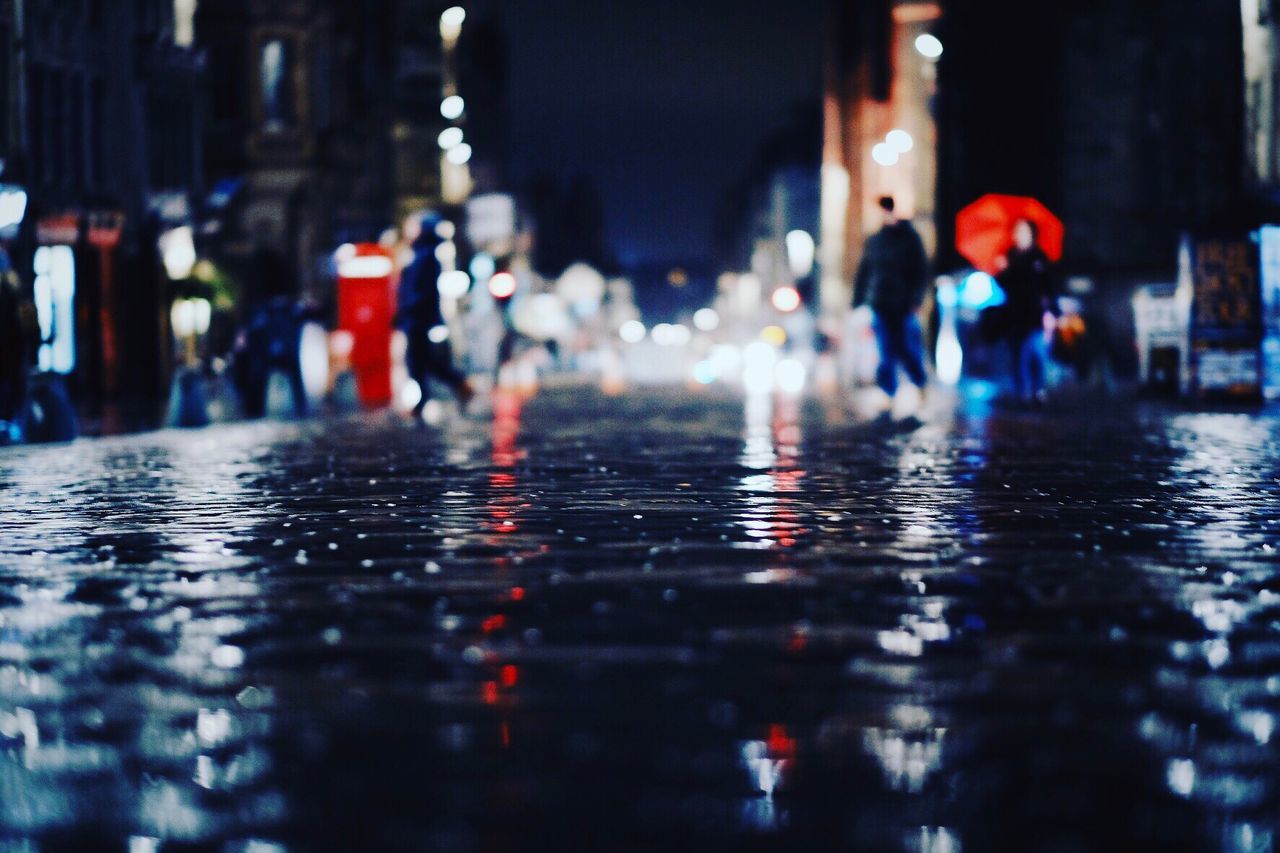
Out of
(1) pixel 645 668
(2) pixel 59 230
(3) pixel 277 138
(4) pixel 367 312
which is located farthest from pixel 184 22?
(1) pixel 645 668

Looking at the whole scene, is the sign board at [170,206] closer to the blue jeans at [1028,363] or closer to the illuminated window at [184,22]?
the illuminated window at [184,22]

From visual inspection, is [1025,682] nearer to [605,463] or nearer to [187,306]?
[605,463]

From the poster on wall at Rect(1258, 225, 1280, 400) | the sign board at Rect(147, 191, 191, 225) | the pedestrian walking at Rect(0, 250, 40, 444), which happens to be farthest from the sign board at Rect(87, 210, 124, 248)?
the poster on wall at Rect(1258, 225, 1280, 400)

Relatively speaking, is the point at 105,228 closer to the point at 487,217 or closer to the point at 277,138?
the point at 277,138

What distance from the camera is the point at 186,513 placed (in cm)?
1110

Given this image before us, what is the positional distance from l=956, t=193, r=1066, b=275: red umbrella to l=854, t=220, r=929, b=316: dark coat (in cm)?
557

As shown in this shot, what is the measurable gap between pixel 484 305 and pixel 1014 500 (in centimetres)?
4194

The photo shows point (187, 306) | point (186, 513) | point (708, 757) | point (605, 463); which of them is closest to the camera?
point (708, 757)

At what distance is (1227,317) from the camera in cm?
2752

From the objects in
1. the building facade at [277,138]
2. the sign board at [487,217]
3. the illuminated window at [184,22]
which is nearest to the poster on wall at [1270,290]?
the illuminated window at [184,22]

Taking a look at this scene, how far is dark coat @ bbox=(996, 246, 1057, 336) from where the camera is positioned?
24953mm

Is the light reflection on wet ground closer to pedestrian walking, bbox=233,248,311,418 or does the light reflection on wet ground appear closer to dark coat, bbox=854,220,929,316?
dark coat, bbox=854,220,929,316

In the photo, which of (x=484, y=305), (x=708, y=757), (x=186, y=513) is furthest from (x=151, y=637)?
(x=484, y=305)

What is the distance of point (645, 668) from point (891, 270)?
1898 centimetres
